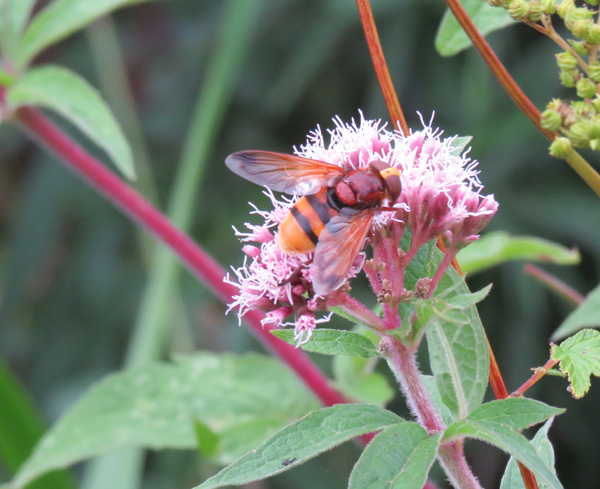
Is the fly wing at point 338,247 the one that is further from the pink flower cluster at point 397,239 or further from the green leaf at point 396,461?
the green leaf at point 396,461

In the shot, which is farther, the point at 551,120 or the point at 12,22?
the point at 12,22

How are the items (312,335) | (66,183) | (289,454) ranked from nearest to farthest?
(289,454) → (312,335) → (66,183)

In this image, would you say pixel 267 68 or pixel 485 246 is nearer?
pixel 485 246

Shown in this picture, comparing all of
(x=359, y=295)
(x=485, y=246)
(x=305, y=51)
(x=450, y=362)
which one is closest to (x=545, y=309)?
(x=359, y=295)

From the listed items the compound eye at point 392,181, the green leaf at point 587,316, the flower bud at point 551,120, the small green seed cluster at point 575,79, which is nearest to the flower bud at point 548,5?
the small green seed cluster at point 575,79

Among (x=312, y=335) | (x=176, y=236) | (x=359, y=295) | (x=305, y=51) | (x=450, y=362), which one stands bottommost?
(x=359, y=295)

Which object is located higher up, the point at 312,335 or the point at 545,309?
the point at 312,335

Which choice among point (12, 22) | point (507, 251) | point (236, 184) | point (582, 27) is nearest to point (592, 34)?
point (582, 27)

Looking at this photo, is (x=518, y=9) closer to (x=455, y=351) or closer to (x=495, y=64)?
(x=495, y=64)

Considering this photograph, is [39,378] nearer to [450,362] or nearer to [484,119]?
[484,119]
